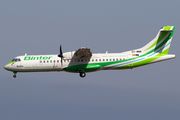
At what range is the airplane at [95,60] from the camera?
1358 inches

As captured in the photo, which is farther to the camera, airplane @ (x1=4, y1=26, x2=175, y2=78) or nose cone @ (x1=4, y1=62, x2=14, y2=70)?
nose cone @ (x1=4, y1=62, x2=14, y2=70)

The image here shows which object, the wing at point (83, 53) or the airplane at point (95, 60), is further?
the airplane at point (95, 60)

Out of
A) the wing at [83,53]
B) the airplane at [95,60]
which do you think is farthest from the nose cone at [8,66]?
the wing at [83,53]

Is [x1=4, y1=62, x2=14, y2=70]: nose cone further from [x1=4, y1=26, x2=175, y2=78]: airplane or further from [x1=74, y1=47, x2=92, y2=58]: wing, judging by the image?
[x1=74, y1=47, x2=92, y2=58]: wing

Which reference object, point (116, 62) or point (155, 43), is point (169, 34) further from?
point (116, 62)

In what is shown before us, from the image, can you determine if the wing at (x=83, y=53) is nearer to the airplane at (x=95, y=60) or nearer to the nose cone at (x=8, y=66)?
the airplane at (x=95, y=60)

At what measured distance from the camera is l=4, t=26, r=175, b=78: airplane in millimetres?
34500

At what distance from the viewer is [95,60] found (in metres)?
34.7

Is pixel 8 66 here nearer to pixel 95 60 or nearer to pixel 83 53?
pixel 83 53

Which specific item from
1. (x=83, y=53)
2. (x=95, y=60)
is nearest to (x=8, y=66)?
(x=83, y=53)

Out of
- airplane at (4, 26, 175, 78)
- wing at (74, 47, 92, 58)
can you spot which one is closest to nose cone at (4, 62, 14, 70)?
airplane at (4, 26, 175, 78)

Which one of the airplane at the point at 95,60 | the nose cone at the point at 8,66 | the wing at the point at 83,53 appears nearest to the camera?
the wing at the point at 83,53

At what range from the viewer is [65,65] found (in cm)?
3466

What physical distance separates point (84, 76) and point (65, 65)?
2744 millimetres
